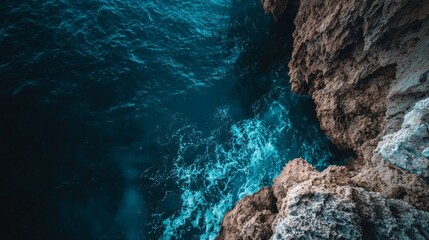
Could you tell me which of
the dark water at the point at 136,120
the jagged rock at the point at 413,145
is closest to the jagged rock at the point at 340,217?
the jagged rock at the point at 413,145

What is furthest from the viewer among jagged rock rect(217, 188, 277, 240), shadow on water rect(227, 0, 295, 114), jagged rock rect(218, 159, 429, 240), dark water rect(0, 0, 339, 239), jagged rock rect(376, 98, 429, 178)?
shadow on water rect(227, 0, 295, 114)

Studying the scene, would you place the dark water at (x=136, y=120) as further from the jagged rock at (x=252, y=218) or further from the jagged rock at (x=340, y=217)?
the jagged rock at (x=340, y=217)

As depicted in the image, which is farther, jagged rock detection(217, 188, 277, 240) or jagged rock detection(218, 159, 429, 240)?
jagged rock detection(217, 188, 277, 240)

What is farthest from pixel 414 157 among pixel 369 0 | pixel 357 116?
pixel 369 0

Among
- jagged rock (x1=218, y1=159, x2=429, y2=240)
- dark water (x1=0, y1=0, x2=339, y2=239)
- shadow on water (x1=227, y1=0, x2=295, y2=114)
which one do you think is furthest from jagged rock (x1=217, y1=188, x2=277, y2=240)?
shadow on water (x1=227, y1=0, x2=295, y2=114)

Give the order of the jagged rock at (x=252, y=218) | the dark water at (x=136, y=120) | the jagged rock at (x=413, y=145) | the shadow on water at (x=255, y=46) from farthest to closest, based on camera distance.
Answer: the shadow on water at (x=255, y=46) → the dark water at (x=136, y=120) → the jagged rock at (x=252, y=218) → the jagged rock at (x=413, y=145)

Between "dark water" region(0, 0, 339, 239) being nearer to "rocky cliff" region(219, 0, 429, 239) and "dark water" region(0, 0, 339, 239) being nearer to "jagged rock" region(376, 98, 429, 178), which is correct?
"rocky cliff" region(219, 0, 429, 239)
